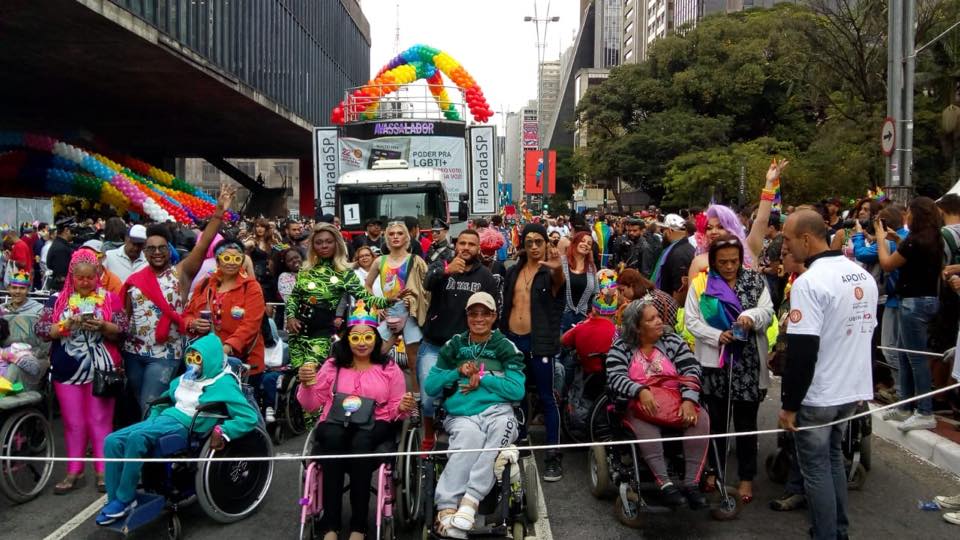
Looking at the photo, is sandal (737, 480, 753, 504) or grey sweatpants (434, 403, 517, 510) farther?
sandal (737, 480, 753, 504)

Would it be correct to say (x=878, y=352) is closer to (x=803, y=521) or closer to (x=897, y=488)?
(x=897, y=488)

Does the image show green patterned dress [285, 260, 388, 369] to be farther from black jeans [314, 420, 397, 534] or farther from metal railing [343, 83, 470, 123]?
metal railing [343, 83, 470, 123]

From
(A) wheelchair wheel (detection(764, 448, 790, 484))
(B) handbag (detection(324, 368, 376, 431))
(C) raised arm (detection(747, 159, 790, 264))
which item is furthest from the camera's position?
(C) raised arm (detection(747, 159, 790, 264))

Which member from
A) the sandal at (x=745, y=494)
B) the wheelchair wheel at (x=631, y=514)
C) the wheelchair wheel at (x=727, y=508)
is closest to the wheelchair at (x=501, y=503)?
the wheelchair wheel at (x=631, y=514)

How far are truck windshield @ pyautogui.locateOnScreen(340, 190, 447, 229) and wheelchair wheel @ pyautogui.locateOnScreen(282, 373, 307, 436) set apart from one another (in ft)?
28.3

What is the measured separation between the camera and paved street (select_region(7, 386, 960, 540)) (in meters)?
5.14

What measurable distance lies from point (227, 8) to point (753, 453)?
29.3 metres

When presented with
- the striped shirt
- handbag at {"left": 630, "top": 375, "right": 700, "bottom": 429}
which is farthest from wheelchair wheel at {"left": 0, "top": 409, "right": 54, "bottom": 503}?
handbag at {"left": 630, "top": 375, "right": 700, "bottom": 429}

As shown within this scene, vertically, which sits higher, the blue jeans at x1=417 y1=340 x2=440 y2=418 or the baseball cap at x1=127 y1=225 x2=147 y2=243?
the baseball cap at x1=127 y1=225 x2=147 y2=243

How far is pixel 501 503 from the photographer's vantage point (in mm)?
4824

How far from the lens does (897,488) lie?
19.4 ft

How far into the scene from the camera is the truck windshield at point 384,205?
16.0 meters

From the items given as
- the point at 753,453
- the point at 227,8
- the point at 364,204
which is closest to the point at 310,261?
the point at 753,453

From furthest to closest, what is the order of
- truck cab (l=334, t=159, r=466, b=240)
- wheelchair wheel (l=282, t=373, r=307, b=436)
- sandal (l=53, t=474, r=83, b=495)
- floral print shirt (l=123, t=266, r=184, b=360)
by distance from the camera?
truck cab (l=334, t=159, r=466, b=240) < wheelchair wheel (l=282, t=373, r=307, b=436) < floral print shirt (l=123, t=266, r=184, b=360) < sandal (l=53, t=474, r=83, b=495)
